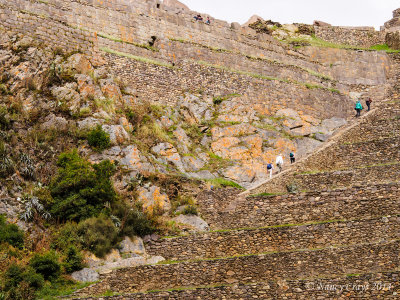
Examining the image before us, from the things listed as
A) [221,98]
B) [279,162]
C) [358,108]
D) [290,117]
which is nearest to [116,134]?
[279,162]

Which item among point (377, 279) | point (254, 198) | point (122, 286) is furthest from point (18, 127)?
point (377, 279)

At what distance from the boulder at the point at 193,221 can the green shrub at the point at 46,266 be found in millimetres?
5646

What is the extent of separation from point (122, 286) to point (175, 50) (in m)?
17.1

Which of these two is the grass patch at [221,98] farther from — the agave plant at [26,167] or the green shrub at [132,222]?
the agave plant at [26,167]

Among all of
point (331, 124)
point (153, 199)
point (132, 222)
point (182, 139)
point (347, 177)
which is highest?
point (331, 124)

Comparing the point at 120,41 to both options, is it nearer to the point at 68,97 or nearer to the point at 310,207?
the point at 68,97

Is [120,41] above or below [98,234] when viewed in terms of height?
above

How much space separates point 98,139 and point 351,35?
89.7 feet

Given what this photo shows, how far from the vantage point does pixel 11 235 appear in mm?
19750

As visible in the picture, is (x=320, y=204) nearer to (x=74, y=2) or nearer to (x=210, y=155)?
(x=210, y=155)

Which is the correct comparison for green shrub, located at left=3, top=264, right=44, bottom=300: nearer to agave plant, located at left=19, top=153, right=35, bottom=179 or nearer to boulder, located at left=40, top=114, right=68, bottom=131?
agave plant, located at left=19, top=153, right=35, bottom=179

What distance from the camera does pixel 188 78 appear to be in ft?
107

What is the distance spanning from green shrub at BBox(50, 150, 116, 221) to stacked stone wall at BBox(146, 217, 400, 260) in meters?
2.43

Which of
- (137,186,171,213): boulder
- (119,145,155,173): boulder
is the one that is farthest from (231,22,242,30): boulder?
Result: (137,186,171,213): boulder
